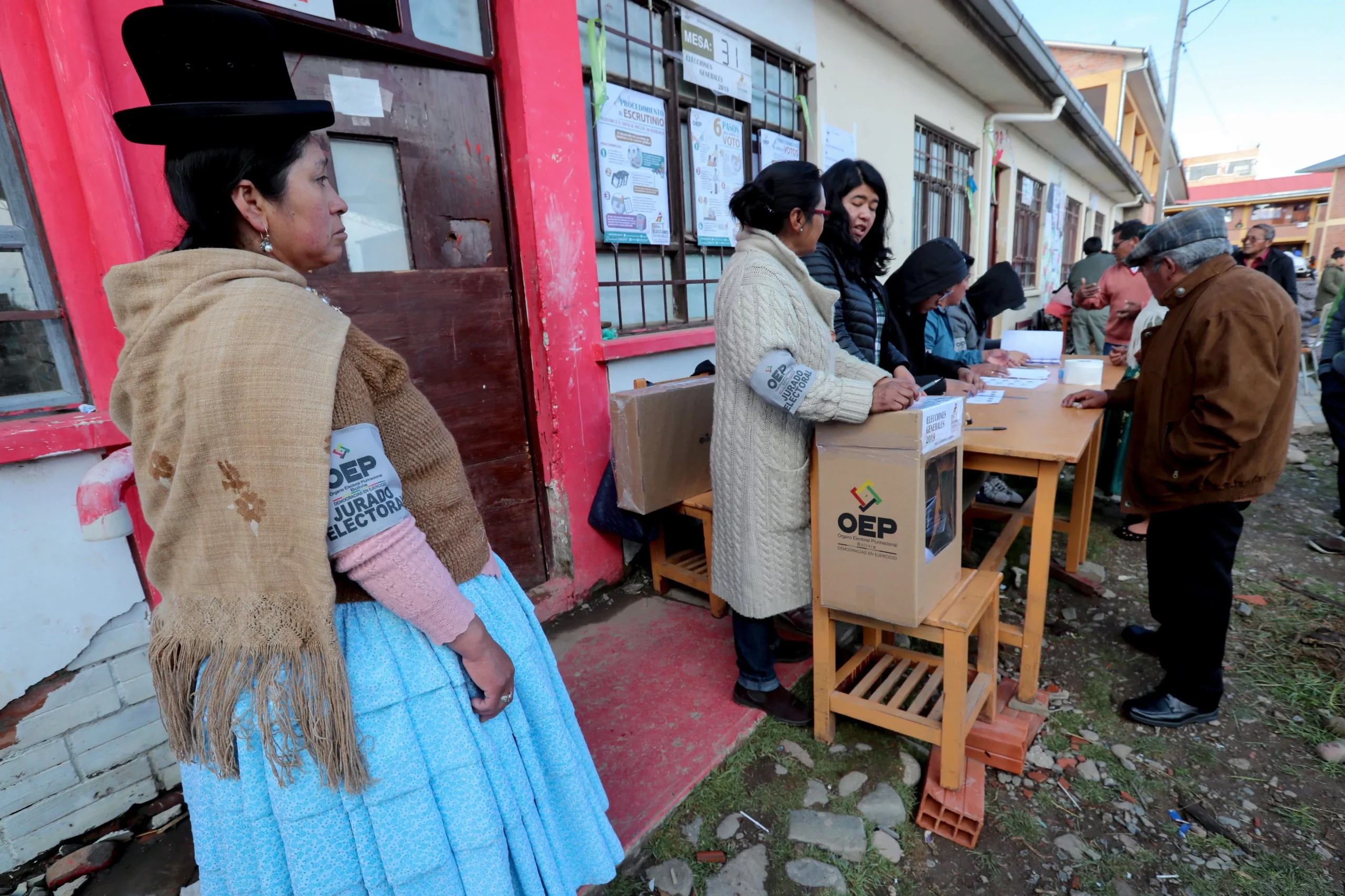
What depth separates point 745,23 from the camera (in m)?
3.66

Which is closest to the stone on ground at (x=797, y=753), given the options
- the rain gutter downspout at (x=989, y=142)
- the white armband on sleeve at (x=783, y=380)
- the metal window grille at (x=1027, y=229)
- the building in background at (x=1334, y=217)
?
the white armband on sleeve at (x=783, y=380)

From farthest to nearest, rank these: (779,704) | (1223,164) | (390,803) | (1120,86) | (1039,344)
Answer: (1223,164)
(1120,86)
(1039,344)
(779,704)
(390,803)

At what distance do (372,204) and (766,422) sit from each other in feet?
5.31

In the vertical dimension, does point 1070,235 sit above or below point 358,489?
above

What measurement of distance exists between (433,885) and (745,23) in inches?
165

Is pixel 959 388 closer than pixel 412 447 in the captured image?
No

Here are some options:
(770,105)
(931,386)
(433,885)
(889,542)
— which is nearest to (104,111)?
(433,885)

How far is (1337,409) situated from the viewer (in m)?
3.87

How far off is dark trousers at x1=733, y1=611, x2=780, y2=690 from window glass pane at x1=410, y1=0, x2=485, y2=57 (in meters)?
2.34

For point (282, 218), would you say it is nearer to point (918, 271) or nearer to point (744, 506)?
point (744, 506)

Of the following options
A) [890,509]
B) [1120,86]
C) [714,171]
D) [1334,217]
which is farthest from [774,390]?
[1334,217]

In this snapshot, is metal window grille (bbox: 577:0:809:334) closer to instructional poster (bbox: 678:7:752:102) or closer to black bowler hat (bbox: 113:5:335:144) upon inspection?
instructional poster (bbox: 678:7:752:102)

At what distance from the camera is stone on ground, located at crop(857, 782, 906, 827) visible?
6.04 feet

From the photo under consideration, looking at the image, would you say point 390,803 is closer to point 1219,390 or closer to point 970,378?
point 1219,390
